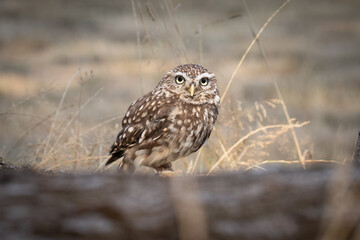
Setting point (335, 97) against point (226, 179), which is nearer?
point (226, 179)

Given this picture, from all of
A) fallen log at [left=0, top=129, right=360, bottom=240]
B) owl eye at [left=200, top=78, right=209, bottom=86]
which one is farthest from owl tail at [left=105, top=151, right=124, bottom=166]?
fallen log at [left=0, top=129, right=360, bottom=240]

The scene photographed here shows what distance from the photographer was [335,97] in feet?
47.4

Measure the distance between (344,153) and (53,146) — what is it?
8.30 ft

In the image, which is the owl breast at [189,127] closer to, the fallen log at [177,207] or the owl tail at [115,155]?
the owl tail at [115,155]

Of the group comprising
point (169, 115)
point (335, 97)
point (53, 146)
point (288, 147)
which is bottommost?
point (335, 97)

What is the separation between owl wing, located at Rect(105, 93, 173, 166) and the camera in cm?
347

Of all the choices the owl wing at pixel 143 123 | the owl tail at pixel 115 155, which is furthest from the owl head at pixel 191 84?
the owl tail at pixel 115 155

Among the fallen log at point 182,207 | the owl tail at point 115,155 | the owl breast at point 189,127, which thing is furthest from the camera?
the owl tail at point 115,155

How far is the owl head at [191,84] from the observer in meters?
3.57

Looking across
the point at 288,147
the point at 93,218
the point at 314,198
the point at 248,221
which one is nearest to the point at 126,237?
the point at 93,218

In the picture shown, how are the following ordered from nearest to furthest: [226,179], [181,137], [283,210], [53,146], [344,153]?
[283,210] < [226,179] < [344,153] < [181,137] < [53,146]

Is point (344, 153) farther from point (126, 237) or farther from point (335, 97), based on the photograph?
point (335, 97)

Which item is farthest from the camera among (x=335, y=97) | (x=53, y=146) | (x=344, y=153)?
(x=335, y=97)

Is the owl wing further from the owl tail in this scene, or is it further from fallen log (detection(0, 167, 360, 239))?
fallen log (detection(0, 167, 360, 239))
